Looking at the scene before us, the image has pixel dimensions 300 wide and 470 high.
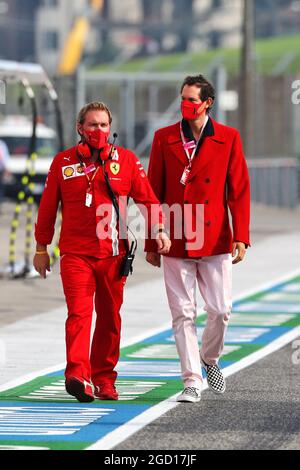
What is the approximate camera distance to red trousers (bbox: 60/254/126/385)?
391 inches

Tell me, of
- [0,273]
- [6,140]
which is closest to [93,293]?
[0,273]

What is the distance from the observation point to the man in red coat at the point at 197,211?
1015 cm

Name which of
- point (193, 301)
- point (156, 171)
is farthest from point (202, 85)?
point (193, 301)

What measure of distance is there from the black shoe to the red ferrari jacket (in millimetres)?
717

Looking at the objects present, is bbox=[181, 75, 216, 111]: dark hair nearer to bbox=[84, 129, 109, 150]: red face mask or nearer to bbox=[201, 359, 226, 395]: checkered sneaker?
bbox=[84, 129, 109, 150]: red face mask

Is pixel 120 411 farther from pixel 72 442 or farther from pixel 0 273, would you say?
pixel 0 273

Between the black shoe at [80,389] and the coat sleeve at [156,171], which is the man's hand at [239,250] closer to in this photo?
the coat sleeve at [156,171]

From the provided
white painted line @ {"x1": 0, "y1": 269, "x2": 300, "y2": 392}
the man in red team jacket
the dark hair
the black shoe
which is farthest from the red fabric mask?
white painted line @ {"x1": 0, "y1": 269, "x2": 300, "y2": 392}

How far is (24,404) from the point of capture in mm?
10125

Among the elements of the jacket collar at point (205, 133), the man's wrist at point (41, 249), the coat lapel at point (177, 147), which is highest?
the jacket collar at point (205, 133)

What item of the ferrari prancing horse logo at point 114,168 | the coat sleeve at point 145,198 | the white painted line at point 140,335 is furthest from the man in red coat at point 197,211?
the white painted line at point 140,335

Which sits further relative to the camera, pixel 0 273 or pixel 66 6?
pixel 66 6
